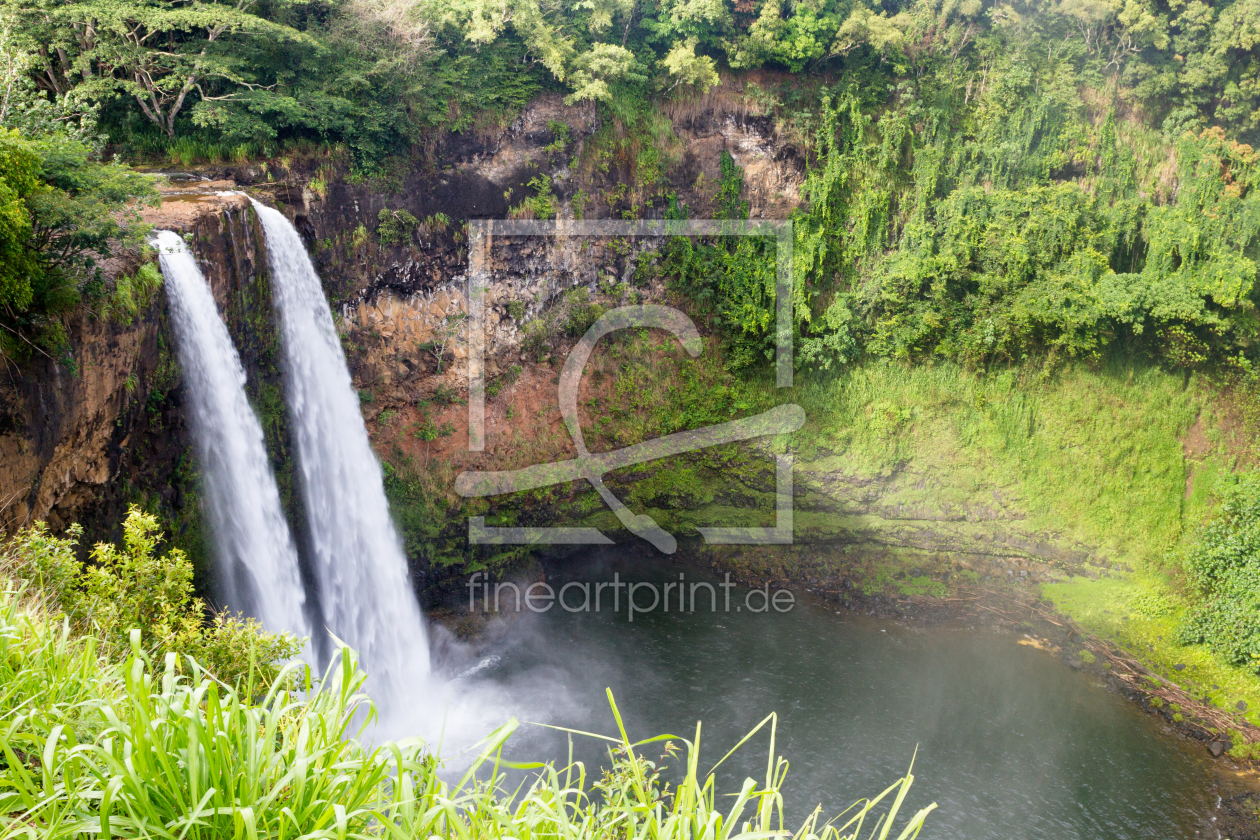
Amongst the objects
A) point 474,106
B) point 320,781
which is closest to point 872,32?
point 474,106

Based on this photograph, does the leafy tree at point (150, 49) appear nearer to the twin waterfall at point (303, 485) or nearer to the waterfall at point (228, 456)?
the twin waterfall at point (303, 485)

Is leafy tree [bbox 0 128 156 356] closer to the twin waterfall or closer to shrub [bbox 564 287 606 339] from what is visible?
the twin waterfall

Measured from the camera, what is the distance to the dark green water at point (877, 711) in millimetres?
12172

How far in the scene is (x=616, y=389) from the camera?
62.7ft

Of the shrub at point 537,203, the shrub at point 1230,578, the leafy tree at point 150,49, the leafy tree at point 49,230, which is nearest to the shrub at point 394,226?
the shrub at point 537,203

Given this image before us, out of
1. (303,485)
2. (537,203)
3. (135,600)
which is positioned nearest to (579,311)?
(537,203)

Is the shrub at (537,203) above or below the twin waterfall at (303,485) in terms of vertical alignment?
above

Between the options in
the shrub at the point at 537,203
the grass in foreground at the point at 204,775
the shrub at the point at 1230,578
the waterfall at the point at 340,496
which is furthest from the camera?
the shrub at the point at 537,203

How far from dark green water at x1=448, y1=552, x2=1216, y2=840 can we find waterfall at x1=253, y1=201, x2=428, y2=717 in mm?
1918

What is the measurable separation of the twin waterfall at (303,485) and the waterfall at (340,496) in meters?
0.02

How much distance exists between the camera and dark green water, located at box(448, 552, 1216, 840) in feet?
39.9

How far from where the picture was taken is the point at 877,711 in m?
14.1

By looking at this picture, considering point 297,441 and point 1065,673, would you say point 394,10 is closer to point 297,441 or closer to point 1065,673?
point 297,441

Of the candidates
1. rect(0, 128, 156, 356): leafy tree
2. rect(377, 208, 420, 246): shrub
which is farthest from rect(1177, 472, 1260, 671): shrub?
rect(0, 128, 156, 356): leafy tree
